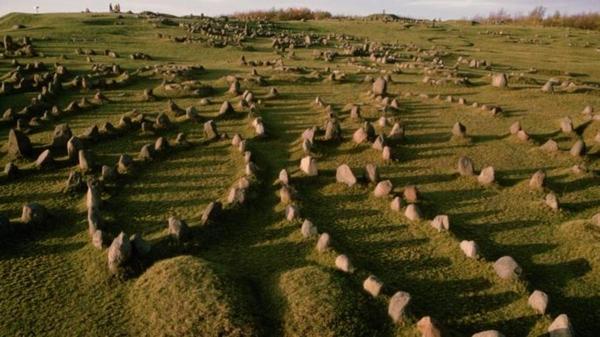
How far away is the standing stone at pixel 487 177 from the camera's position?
7211 millimetres

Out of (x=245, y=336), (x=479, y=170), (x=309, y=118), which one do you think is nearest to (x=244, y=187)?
(x=245, y=336)

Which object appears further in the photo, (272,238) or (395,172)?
(395,172)

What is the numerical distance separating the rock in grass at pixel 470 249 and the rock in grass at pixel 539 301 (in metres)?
0.78

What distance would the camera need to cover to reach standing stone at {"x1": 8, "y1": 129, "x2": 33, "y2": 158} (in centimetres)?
807

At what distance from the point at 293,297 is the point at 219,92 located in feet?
28.7

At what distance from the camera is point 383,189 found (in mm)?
6785

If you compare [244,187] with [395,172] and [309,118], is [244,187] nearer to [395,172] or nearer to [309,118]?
[395,172]

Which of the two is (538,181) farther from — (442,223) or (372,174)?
(372,174)

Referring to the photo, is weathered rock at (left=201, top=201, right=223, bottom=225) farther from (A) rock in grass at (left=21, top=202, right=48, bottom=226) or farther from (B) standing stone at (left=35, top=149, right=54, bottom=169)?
(B) standing stone at (left=35, top=149, right=54, bottom=169)

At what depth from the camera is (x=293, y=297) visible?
4.69m

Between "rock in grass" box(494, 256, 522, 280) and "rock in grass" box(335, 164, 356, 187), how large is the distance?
7.85ft

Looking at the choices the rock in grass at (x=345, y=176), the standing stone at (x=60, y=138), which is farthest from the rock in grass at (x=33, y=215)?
the rock in grass at (x=345, y=176)

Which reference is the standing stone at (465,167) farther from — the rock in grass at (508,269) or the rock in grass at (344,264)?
the rock in grass at (344,264)

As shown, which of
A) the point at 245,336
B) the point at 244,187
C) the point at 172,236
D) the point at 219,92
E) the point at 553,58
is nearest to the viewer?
the point at 245,336
